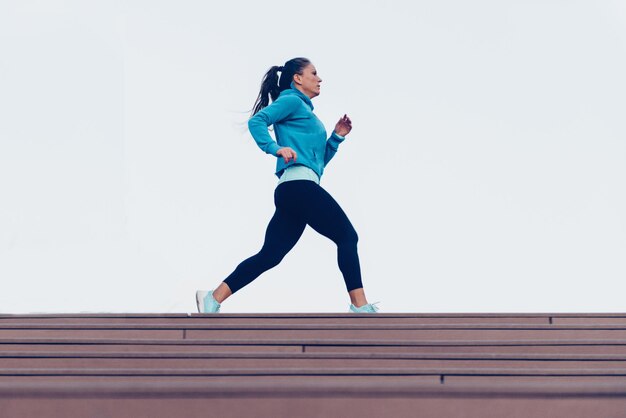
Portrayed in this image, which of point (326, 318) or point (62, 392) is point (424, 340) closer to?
point (326, 318)

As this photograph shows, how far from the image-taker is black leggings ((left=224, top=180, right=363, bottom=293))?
506 cm

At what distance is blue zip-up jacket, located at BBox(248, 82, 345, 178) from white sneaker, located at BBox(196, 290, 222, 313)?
33.1 inches

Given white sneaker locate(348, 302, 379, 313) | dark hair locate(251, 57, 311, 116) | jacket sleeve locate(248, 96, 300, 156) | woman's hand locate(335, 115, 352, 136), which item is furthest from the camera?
dark hair locate(251, 57, 311, 116)

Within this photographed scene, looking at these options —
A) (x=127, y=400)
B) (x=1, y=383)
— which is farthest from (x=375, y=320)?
(x=1, y=383)

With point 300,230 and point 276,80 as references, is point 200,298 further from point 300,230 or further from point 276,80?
point 276,80

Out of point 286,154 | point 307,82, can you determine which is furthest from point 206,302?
point 307,82

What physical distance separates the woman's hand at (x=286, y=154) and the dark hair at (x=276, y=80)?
687 millimetres

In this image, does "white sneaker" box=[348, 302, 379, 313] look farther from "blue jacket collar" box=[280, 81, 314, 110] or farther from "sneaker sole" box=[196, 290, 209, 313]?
"blue jacket collar" box=[280, 81, 314, 110]

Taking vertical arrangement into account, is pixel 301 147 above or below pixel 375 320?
above

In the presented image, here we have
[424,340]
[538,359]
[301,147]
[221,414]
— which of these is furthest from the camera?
[301,147]

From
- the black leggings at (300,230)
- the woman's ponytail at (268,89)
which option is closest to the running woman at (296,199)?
the black leggings at (300,230)

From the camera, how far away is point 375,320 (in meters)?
4.19

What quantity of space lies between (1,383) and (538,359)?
6.88 feet

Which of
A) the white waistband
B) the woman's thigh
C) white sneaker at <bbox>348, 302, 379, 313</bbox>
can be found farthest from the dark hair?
white sneaker at <bbox>348, 302, 379, 313</bbox>
